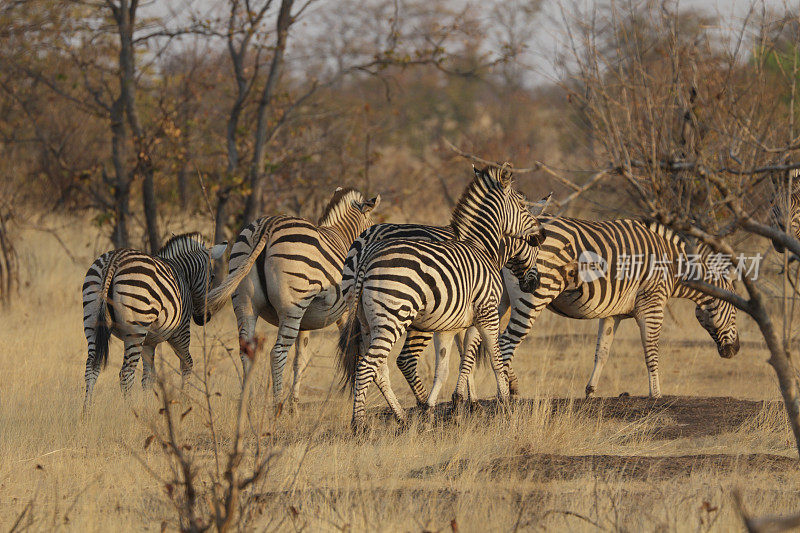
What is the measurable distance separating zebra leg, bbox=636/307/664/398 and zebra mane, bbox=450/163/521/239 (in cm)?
204

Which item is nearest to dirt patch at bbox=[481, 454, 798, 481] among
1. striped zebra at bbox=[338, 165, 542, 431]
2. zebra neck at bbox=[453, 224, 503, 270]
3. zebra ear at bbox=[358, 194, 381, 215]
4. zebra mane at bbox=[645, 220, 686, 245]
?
striped zebra at bbox=[338, 165, 542, 431]

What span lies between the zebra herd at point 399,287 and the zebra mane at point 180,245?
0.04ft

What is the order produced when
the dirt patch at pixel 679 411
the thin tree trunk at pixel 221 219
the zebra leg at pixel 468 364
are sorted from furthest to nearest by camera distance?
the thin tree trunk at pixel 221 219
the zebra leg at pixel 468 364
the dirt patch at pixel 679 411

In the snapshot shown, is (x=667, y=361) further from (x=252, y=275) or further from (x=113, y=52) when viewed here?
(x=113, y=52)

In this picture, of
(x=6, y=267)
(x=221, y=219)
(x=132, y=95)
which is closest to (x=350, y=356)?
(x=221, y=219)

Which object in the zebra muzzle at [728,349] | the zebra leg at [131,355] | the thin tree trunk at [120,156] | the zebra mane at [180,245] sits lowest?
the zebra leg at [131,355]

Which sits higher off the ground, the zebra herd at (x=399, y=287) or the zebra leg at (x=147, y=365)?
the zebra herd at (x=399, y=287)

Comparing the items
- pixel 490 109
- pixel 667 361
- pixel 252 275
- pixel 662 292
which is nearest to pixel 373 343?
pixel 252 275

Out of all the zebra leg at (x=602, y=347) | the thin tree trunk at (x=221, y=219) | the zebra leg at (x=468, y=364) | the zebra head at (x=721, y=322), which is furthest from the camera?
the thin tree trunk at (x=221, y=219)

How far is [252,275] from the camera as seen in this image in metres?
7.05

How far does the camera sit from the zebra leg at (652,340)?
25.9ft

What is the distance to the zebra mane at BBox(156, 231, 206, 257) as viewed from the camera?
327 inches

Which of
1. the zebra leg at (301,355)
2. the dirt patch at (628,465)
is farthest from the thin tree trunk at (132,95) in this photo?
the dirt patch at (628,465)

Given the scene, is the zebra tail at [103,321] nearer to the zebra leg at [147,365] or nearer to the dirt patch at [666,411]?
the zebra leg at [147,365]
